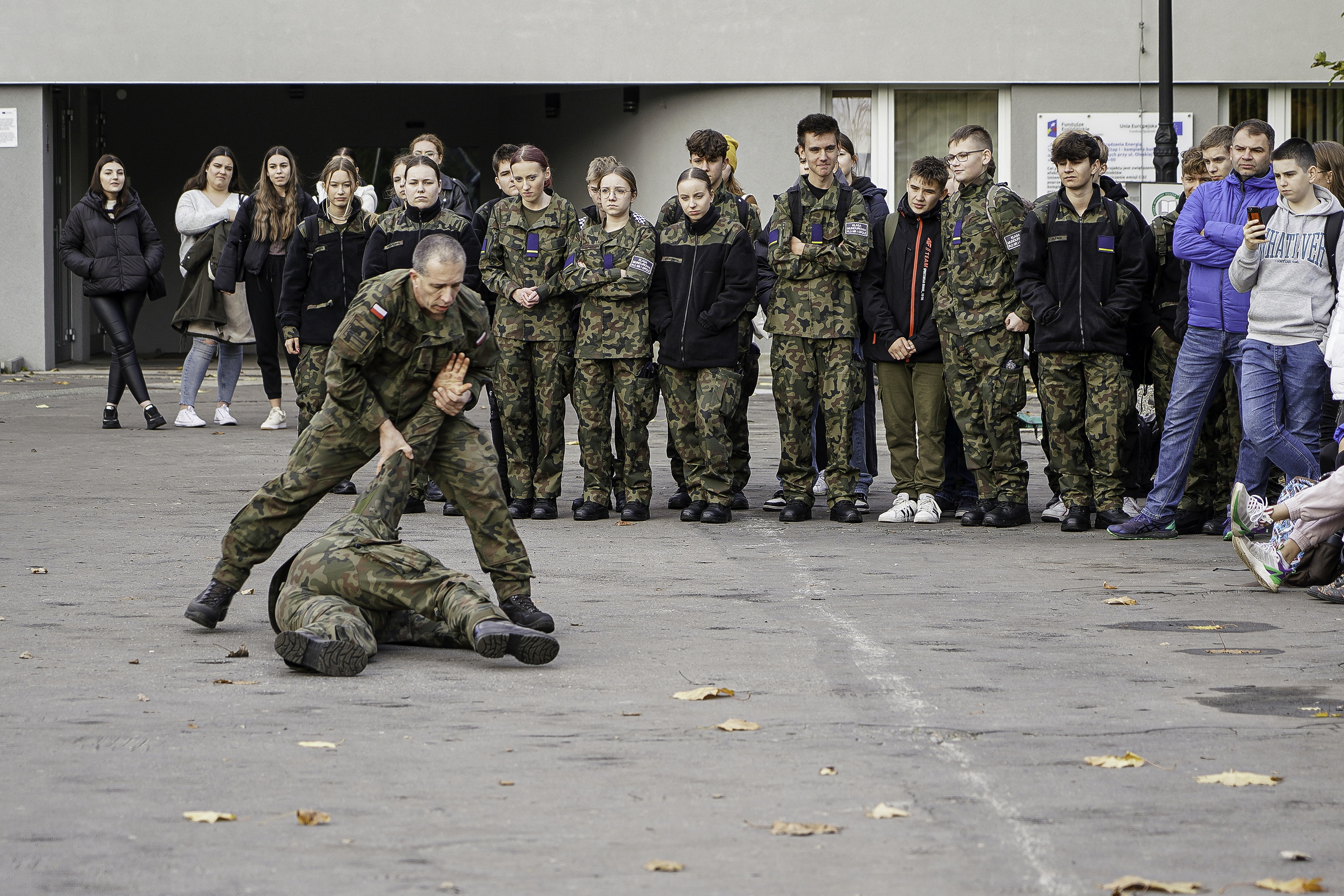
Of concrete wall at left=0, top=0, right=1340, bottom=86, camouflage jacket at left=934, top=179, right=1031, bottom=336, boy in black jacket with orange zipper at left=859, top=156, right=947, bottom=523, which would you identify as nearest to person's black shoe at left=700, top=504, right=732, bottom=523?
boy in black jacket with orange zipper at left=859, top=156, right=947, bottom=523

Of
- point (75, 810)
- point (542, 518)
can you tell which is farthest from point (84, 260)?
point (75, 810)

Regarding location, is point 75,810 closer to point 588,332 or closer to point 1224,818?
point 1224,818

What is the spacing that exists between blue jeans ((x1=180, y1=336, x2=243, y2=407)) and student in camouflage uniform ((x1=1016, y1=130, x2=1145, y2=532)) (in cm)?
742

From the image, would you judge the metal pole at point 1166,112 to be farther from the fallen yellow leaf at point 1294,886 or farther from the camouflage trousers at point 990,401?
the fallen yellow leaf at point 1294,886

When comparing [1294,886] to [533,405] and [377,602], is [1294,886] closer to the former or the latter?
[377,602]

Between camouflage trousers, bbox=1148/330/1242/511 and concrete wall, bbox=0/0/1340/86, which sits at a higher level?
concrete wall, bbox=0/0/1340/86

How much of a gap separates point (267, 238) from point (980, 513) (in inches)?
217

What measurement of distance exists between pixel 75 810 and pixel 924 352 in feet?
21.8

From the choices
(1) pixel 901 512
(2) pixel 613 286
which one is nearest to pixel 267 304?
(2) pixel 613 286

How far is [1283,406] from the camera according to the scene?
9031mm

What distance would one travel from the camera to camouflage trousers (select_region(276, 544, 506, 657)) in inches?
257

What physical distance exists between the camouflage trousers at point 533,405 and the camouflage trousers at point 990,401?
2.29 metres

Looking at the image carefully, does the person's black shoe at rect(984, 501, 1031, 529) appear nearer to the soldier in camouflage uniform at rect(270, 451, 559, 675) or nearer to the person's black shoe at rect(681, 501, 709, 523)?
the person's black shoe at rect(681, 501, 709, 523)

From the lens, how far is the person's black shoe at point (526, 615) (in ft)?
22.4
